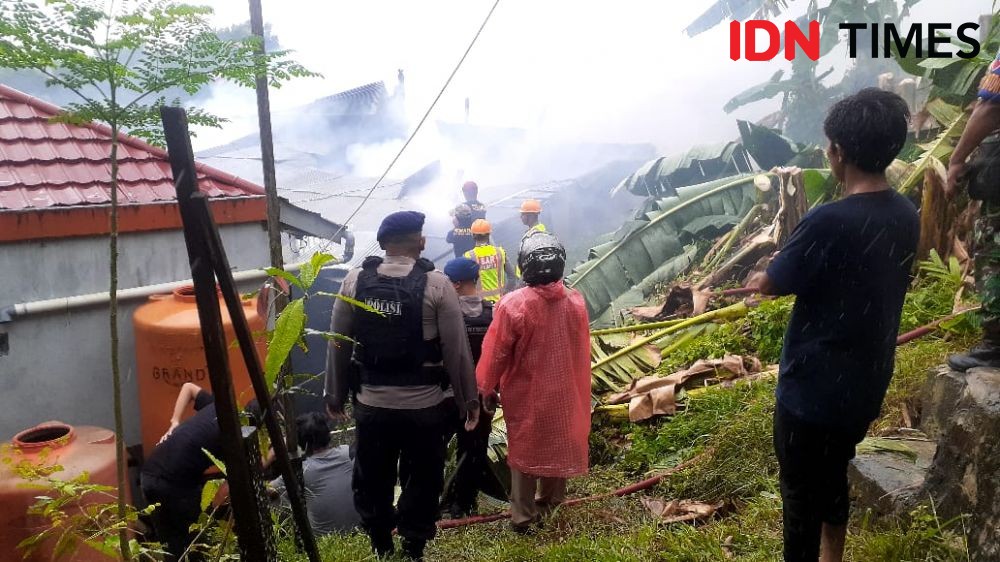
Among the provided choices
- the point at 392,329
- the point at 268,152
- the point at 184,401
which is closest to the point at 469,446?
the point at 392,329

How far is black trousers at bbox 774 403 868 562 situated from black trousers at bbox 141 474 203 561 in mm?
3285

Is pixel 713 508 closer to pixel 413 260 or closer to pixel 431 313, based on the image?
pixel 431 313

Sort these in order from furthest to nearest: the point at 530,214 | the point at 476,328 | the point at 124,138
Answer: the point at 530,214, the point at 124,138, the point at 476,328

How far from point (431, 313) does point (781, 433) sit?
6.09ft

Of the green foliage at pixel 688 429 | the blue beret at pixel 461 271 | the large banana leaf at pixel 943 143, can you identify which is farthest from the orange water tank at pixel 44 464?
the large banana leaf at pixel 943 143

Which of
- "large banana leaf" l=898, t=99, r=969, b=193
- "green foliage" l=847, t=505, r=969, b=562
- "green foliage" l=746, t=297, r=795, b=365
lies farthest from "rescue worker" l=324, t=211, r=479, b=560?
"large banana leaf" l=898, t=99, r=969, b=193

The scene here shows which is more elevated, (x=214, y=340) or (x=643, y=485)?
(x=214, y=340)

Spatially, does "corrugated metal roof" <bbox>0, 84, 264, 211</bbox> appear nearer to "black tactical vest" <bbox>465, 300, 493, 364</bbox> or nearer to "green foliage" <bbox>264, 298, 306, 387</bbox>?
"black tactical vest" <bbox>465, 300, 493, 364</bbox>

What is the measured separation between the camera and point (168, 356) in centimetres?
511

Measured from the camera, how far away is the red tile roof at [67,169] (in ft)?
16.2

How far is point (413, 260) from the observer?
12.4 feet

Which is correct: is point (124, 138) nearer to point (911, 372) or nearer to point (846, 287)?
point (846, 287)

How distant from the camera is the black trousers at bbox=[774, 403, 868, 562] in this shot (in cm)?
241

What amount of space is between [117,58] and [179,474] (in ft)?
8.34
